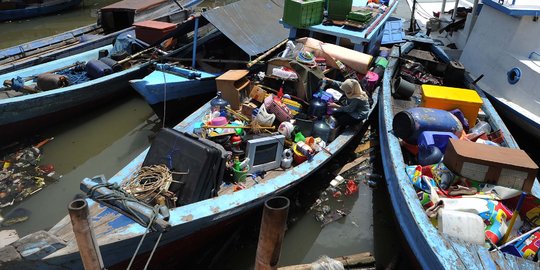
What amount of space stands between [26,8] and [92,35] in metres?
8.15

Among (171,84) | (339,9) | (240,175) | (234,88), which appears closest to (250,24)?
(339,9)

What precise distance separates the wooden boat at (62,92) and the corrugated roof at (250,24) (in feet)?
3.20

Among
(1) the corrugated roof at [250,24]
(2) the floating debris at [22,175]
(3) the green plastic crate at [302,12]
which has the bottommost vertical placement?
(2) the floating debris at [22,175]

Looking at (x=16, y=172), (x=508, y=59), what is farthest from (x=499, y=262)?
(x=16, y=172)

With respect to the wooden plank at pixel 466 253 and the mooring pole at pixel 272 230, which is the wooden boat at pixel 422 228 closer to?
the wooden plank at pixel 466 253

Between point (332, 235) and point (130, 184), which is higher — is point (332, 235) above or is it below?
below

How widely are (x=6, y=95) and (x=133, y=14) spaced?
5.10 m

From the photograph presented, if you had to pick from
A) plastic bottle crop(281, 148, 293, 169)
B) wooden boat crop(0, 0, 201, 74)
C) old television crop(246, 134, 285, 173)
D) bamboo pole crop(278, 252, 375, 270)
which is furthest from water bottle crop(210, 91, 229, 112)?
wooden boat crop(0, 0, 201, 74)

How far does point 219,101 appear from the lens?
656 centimetres

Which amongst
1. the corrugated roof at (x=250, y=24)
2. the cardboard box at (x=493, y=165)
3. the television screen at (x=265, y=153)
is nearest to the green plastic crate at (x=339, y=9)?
the corrugated roof at (x=250, y=24)

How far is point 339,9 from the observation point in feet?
26.3

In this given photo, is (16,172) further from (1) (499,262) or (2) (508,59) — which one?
(2) (508,59)

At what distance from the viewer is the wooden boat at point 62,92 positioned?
712cm

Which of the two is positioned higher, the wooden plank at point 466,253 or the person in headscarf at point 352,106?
the person in headscarf at point 352,106
